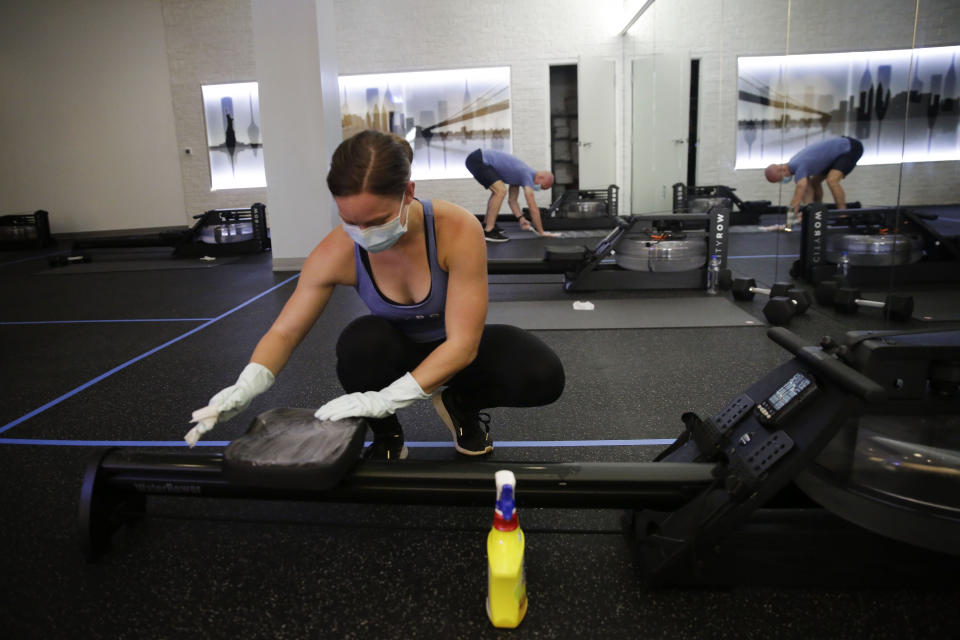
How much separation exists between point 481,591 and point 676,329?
2349mm

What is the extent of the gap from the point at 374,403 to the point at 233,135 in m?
9.89

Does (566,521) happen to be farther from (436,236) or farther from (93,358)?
(93,358)

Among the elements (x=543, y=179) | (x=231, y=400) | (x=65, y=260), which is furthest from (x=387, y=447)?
(x=65, y=260)

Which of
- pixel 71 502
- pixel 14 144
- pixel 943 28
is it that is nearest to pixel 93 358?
pixel 71 502

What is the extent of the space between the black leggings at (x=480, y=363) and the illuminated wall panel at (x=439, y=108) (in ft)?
26.5

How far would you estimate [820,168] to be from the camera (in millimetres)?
4062

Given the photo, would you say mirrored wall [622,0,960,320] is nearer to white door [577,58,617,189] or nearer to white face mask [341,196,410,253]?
white door [577,58,617,189]

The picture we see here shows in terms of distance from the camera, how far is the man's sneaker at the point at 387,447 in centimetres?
173

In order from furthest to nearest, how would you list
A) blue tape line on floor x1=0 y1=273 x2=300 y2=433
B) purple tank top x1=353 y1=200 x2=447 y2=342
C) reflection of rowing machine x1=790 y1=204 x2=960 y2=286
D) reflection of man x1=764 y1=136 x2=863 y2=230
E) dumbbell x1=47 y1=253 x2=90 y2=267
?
1. dumbbell x1=47 y1=253 x2=90 y2=267
2. reflection of man x1=764 y1=136 x2=863 y2=230
3. reflection of rowing machine x1=790 y1=204 x2=960 y2=286
4. blue tape line on floor x1=0 y1=273 x2=300 y2=433
5. purple tank top x1=353 y1=200 x2=447 y2=342

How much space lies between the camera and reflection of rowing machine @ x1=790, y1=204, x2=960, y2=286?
363cm

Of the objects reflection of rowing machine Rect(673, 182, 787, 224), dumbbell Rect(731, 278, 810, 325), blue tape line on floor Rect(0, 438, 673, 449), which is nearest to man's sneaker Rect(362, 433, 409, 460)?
blue tape line on floor Rect(0, 438, 673, 449)

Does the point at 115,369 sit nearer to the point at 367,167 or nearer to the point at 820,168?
the point at 367,167

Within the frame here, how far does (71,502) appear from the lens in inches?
66.6

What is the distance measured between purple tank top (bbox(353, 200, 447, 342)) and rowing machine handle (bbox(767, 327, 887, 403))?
2.59 feet
